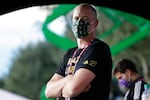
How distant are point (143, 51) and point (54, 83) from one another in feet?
67.7

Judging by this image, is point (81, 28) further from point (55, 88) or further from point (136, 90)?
point (136, 90)

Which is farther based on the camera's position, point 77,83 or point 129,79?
point 129,79

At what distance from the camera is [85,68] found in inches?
140

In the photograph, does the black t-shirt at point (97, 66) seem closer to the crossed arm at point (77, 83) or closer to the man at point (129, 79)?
the crossed arm at point (77, 83)

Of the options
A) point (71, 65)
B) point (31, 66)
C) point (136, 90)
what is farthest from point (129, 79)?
point (31, 66)

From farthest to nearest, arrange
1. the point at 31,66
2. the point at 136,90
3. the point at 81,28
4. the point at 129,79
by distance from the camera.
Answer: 1. the point at 31,66
2. the point at 129,79
3. the point at 136,90
4. the point at 81,28

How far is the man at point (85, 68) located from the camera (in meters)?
3.54

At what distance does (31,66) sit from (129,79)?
3819 centimetres

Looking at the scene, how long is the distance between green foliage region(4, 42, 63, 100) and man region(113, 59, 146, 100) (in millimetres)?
34844

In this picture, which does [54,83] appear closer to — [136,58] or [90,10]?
Answer: [90,10]

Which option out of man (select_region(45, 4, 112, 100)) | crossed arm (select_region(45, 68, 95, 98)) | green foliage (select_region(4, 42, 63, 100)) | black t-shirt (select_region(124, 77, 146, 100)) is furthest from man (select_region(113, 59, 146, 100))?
green foliage (select_region(4, 42, 63, 100))

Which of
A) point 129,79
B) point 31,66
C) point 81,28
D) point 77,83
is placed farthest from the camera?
point 31,66

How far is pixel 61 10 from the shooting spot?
364 inches

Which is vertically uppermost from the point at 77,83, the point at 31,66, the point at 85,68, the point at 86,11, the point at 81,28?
the point at 31,66
